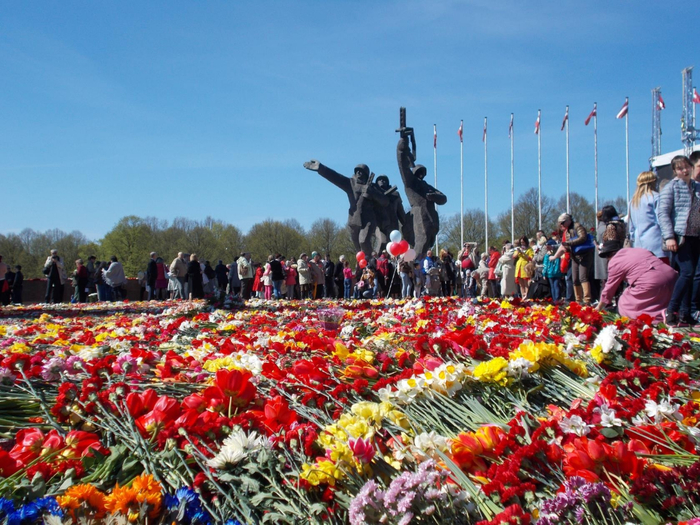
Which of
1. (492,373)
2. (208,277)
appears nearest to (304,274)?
(208,277)

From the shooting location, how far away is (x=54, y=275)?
18.1 meters

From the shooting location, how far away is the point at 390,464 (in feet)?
5.91

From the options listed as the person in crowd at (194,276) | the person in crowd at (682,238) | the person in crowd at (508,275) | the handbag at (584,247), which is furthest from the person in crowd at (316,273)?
the person in crowd at (682,238)

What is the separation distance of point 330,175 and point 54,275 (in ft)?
35.3

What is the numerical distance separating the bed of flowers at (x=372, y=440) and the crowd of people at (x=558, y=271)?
2212 millimetres

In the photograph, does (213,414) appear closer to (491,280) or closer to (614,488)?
(614,488)

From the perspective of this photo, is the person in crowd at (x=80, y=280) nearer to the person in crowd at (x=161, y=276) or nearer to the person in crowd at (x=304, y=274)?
the person in crowd at (x=161, y=276)

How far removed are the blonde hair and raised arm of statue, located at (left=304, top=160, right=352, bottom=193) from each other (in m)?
17.3

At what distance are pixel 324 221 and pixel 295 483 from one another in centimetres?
5419

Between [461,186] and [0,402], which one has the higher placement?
[461,186]

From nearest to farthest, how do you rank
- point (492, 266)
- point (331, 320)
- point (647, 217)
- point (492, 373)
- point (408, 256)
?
point (492, 373) < point (331, 320) < point (647, 217) < point (408, 256) < point (492, 266)

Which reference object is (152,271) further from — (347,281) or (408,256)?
(408,256)

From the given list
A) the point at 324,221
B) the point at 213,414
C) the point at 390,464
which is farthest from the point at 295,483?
the point at 324,221

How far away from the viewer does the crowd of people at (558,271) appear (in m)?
5.29
